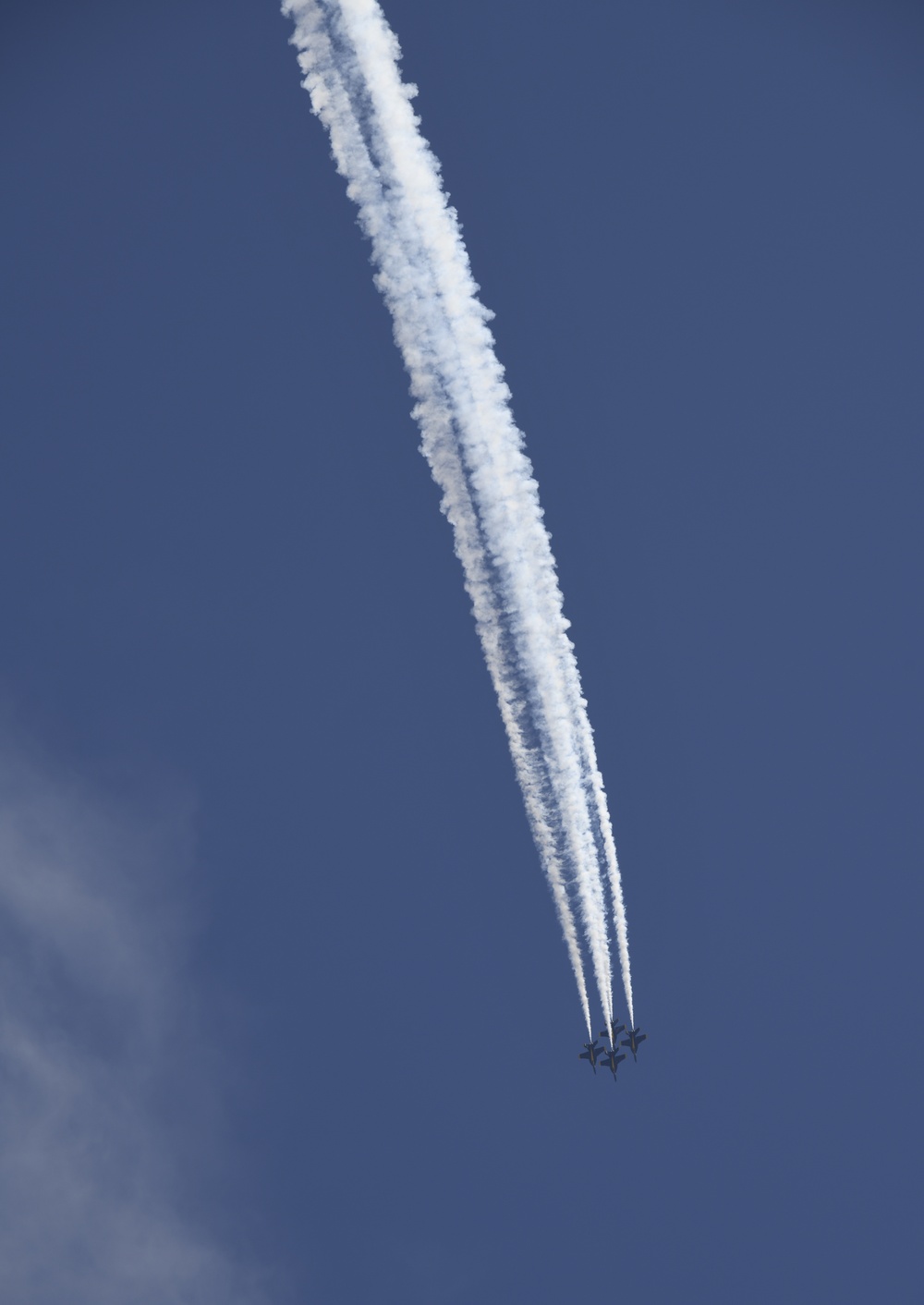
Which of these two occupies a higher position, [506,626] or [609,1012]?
[506,626]


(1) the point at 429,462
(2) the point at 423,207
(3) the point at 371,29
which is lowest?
(1) the point at 429,462

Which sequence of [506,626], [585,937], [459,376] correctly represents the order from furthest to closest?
[585,937], [506,626], [459,376]

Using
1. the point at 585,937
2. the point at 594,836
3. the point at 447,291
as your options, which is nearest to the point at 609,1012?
the point at 585,937

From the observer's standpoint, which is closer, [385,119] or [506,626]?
[385,119]

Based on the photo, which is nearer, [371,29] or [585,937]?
[371,29]

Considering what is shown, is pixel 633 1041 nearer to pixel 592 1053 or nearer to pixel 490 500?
pixel 592 1053

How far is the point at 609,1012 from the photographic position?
128 ft

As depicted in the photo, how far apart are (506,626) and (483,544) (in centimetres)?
214

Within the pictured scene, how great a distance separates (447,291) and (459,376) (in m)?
1.89

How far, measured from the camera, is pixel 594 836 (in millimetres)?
34562

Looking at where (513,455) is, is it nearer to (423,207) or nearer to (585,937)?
(423,207)

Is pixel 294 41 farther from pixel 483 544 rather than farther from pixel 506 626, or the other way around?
pixel 506 626

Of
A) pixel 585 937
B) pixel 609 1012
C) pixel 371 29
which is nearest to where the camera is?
pixel 371 29

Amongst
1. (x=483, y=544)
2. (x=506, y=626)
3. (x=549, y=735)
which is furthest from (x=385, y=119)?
(x=549, y=735)
